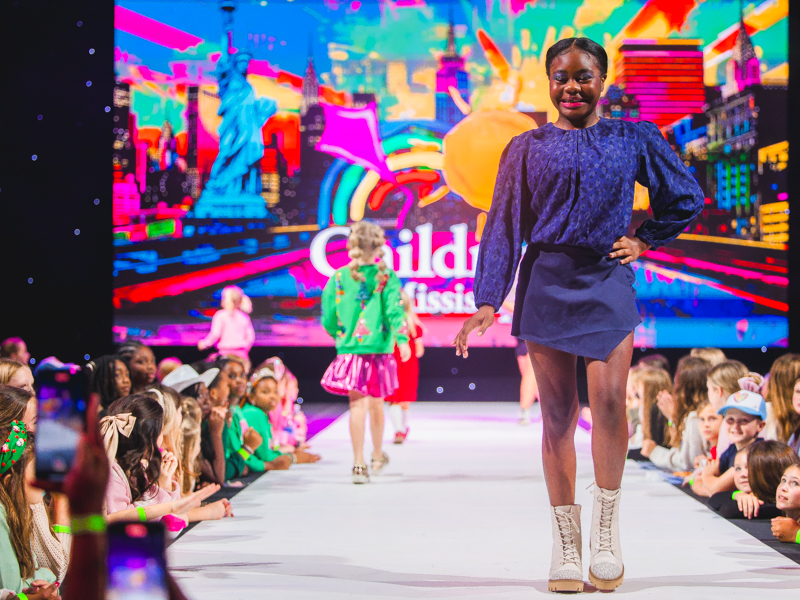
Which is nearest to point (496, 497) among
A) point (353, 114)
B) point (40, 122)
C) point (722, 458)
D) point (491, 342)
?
point (722, 458)

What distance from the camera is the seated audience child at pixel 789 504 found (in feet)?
9.01

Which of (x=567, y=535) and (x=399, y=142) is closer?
(x=567, y=535)

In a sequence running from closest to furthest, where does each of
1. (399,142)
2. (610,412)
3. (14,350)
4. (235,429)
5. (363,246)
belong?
(610,412) < (235,429) < (363,246) < (14,350) < (399,142)

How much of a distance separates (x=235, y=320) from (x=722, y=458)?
4.50m

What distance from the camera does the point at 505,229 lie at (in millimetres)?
2207

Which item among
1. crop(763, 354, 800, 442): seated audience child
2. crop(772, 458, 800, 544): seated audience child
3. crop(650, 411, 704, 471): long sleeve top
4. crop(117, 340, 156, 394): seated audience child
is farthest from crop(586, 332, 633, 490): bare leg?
crop(117, 340, 156, 394): seated audience child

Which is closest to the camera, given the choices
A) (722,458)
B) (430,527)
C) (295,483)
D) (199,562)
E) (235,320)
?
(199,562)

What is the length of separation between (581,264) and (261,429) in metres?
2.75

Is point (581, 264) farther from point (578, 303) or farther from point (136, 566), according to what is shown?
point (136, 566)

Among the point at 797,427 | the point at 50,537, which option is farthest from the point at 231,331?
the point at 50,537

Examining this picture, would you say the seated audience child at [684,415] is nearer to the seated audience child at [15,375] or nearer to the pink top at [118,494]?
the pink top at [118,494]

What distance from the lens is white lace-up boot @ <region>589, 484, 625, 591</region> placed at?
2094 millimetres

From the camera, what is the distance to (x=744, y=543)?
9.26 ft

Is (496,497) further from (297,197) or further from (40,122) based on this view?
(40,122)
